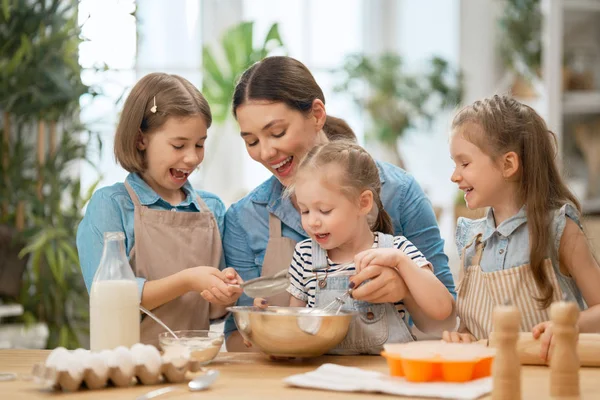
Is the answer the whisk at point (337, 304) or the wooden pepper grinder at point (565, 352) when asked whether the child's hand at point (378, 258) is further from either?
the wooden pepper grinder at point (565, 352)

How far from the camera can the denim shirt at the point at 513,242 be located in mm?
1928

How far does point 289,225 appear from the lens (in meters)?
2.31

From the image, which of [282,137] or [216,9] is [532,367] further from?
[216,9]

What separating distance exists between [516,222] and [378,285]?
0.39 meters

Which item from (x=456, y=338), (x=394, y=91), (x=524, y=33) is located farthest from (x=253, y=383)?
(x=524, y=33)

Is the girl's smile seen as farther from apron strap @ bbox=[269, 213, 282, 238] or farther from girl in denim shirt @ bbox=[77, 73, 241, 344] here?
apron strap @ bbox=[269, 213, 282, 238]

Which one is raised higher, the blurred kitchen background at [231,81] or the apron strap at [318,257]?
the blurred kitchen background at [231,81]

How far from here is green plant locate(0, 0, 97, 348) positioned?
12.9 ft

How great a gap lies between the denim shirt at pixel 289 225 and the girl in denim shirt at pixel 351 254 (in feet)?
0.85

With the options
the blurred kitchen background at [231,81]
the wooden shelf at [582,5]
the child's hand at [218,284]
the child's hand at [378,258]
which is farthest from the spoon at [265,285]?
the wooden shelf at [582,5]

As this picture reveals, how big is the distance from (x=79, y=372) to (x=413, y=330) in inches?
36.4

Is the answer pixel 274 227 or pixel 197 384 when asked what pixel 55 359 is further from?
pixel 274 227

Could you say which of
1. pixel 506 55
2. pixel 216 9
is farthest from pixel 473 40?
pixel 216 9

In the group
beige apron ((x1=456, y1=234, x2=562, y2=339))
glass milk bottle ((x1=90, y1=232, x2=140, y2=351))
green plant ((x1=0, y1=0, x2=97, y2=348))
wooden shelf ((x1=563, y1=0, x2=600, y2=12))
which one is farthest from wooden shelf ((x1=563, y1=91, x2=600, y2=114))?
glass milk bottle ((x1=90, y1=232, x2=140, y2=351))
